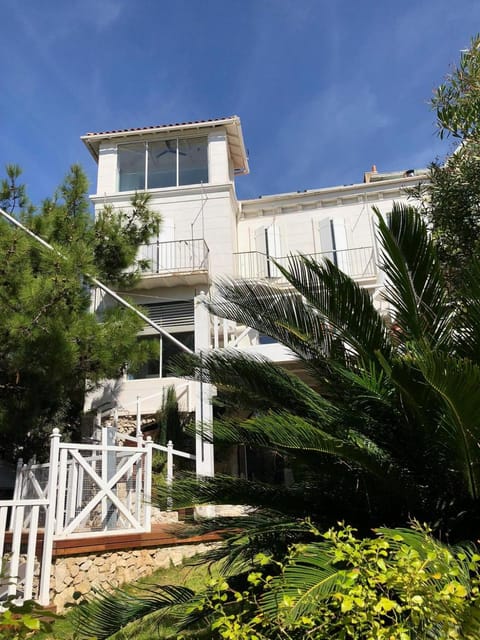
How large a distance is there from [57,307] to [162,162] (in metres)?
9.83

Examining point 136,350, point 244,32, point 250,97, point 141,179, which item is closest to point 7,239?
point 136,350

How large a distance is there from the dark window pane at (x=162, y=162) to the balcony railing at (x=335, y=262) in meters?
3.53

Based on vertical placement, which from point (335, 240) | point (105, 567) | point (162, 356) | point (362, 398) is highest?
point (335, 240)

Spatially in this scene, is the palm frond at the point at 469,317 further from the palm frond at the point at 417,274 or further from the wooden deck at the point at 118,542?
the wooden deck at the point at 118,542

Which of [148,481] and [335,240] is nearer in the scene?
[148,481]

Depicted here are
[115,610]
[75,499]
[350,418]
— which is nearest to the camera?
[115,610]

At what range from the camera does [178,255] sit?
15.5m

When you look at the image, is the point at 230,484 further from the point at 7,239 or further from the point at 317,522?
the point at 7,239

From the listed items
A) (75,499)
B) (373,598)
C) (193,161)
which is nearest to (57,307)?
(75,499)

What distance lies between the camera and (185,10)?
9.55 meters

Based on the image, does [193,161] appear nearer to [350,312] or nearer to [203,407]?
[203,407]

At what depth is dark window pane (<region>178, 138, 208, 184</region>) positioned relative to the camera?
54.2ft

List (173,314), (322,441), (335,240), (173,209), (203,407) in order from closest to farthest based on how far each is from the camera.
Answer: (322,441) < (203,407) < (173,314) < (335,240) < (173,209)

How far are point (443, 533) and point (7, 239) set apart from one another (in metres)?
7.56
